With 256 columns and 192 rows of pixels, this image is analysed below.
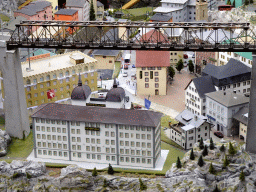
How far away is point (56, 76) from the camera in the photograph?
6767 inches

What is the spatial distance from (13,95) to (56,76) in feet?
57.5

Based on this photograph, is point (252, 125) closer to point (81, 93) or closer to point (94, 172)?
point (94, 172)

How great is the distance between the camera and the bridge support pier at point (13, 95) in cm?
15475

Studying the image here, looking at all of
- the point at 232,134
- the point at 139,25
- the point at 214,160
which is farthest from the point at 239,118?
the point at 139,25

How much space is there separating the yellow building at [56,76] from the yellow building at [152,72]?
53.7 feet

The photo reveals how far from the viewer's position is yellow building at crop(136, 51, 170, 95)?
18950 cm

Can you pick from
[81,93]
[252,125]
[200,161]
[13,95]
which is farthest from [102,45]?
[252,125]

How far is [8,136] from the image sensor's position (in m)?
158

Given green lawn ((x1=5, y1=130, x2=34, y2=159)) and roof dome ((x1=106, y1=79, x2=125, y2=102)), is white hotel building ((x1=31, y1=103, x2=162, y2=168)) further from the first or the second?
roof dome ((x1=106, y1=79, x2=125, y2=102))

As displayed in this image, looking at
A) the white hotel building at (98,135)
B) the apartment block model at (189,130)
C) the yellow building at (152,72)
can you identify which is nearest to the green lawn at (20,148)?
Answer: the white hotel building at (98,135)

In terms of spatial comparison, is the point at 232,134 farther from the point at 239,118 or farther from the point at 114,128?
the point at 114,128

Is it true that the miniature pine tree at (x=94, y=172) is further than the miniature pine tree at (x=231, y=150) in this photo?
Yes

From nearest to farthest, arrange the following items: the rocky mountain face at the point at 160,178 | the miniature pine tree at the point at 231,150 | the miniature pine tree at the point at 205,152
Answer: the rocky mountain face at the point at 160,178, the miniature pine tree at the point at 231,150, the miniature pine tree at the point at 205,152

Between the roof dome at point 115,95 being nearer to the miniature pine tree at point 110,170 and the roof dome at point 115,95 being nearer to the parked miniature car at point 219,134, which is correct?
the miniature pine tree at point 110,170
